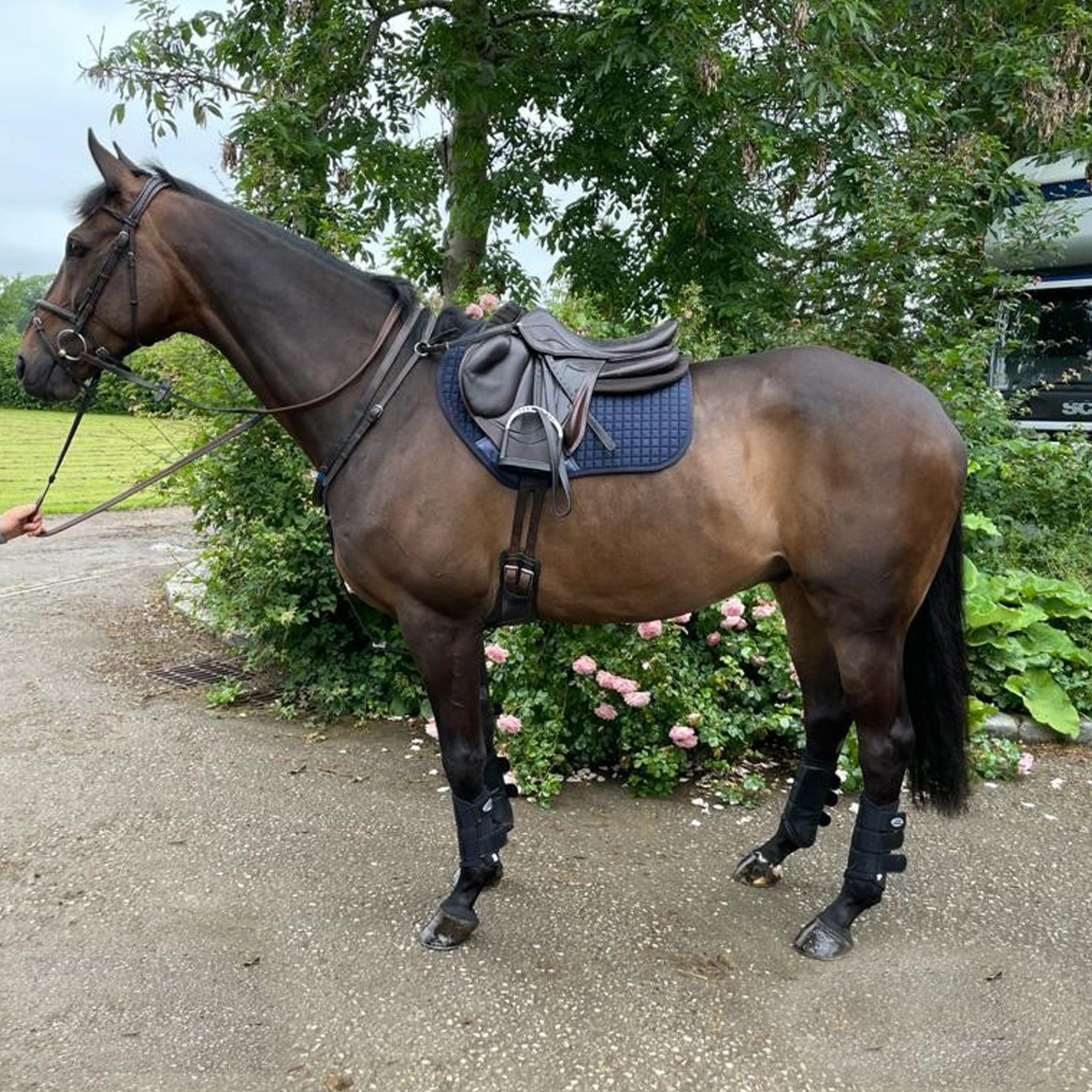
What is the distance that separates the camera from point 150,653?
5.79m

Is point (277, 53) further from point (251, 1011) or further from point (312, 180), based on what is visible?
point (251, 1011)

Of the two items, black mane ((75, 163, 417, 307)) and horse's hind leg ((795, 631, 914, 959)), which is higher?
black mane ((75, 163, 417, 307))

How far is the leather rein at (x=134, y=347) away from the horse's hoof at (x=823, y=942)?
2.11m

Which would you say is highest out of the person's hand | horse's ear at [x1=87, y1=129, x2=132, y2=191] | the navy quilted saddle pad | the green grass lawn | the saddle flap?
horse's ear at [x1=87, y1=129, x2=132, y2=191]

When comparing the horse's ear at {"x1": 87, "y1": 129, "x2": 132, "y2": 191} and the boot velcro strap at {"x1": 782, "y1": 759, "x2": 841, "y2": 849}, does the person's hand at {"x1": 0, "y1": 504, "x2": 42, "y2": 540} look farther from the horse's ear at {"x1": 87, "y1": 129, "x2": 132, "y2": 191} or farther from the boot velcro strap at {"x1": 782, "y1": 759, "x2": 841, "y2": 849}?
the boot velcro strap at {"x1": 782, "y1": 759, "x2": 841, "y2": 849}

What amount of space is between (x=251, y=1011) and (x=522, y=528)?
62.0 inches

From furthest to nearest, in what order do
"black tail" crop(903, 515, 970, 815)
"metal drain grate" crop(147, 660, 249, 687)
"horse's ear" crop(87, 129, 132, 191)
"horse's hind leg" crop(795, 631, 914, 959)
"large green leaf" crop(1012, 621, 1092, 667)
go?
"metal drain grate" crop(147, 660, 249, 687) < "large green leaf" crop(1012, 621, 1092, 667) < "black tail" crop(903, 515, 970, 815) < "horse's hind leg" crop(795, 631, 914, 959) < "horse's ear" crop(87, 129, 132, 191)

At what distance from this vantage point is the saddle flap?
2.46m

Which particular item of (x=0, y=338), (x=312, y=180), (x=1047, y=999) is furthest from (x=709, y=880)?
(x=0, y=338)

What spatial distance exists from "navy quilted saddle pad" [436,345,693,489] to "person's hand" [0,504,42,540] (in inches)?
59.4

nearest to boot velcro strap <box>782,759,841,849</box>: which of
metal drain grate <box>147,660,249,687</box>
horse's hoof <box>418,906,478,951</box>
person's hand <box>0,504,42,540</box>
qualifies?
horse's hoof <box>418,906,478,951</box>

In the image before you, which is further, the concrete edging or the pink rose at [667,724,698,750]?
the concrete edging

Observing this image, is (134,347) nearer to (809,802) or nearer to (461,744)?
(461,744)

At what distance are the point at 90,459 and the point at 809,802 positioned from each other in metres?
20.7
